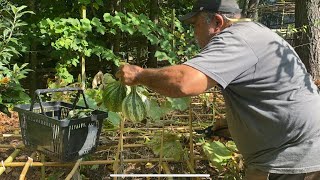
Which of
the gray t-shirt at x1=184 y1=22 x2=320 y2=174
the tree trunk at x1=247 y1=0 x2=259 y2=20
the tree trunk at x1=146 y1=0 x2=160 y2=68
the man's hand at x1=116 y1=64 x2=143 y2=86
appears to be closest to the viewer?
the gray t-shirt at x1=184 y1=22 x2=320 y2=174

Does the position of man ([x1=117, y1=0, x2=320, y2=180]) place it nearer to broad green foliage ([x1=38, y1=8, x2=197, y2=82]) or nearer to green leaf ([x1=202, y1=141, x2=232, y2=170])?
green leaf ([x1=202, y1=141, x2=232, y2=170])

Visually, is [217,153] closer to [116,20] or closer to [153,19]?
[116,20]

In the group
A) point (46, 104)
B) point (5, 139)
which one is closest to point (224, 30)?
point (46, 104)

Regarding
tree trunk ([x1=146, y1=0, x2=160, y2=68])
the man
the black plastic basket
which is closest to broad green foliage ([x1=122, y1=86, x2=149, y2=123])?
the black plastic basket

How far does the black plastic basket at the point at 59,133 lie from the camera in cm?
296

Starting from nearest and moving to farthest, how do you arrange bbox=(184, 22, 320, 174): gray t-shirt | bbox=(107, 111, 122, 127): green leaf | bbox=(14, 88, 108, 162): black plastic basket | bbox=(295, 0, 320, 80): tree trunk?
bbox=(184, 22, 320, 174): gray t-shirt, bbox=(14, 88, 108, 162): black plastic basket, bbox=(107, 111, 122, 127): green leaf, bbox=(295, 0, 320, 80): tree trunk

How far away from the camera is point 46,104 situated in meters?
3.53

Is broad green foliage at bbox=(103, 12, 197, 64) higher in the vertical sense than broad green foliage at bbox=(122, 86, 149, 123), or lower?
higher

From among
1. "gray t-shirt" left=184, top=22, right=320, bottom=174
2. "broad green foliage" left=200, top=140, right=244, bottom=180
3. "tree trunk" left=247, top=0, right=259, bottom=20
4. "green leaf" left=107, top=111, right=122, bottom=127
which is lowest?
"broad green foliage" left=200, top=140, right=244, bottom=180

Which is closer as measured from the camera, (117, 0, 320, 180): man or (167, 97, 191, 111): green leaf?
(117, 0, 320, 180): man

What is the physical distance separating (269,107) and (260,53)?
325mm

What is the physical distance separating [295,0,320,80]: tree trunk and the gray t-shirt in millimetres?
4761

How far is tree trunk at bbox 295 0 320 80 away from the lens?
6.91m

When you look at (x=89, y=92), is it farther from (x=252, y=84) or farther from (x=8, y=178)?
(x=252, y=84)
